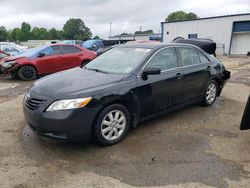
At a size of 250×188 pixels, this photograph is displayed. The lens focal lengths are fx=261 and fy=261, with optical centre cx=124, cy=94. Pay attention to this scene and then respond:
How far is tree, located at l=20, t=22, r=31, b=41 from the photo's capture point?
91.3 m

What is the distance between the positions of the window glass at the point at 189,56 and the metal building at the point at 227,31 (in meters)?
23.3

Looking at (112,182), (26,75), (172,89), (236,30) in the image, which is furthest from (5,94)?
(236,30)

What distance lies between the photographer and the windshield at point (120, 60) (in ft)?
14.7

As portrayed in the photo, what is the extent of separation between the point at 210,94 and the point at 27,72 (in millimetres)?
6864

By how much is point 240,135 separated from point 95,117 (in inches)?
103

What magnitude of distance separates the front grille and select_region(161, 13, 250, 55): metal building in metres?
26.4

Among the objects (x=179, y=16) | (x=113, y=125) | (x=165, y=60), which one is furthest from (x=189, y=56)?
(x=179, y=16)

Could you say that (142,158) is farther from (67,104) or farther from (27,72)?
(27,72)

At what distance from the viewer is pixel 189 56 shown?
5480mm

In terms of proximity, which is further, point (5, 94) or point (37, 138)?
point (5, 94)

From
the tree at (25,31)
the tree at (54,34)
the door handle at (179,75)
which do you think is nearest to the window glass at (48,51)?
the door handle at (179,75)

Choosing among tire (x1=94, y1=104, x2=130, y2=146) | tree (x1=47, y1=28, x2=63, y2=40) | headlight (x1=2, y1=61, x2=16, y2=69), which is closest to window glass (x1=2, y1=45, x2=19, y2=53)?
headlight (x1=2, y1=61, x2=16, y2=69)

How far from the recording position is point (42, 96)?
3770mm

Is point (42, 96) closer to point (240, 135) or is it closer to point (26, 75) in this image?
point (240, 135)
